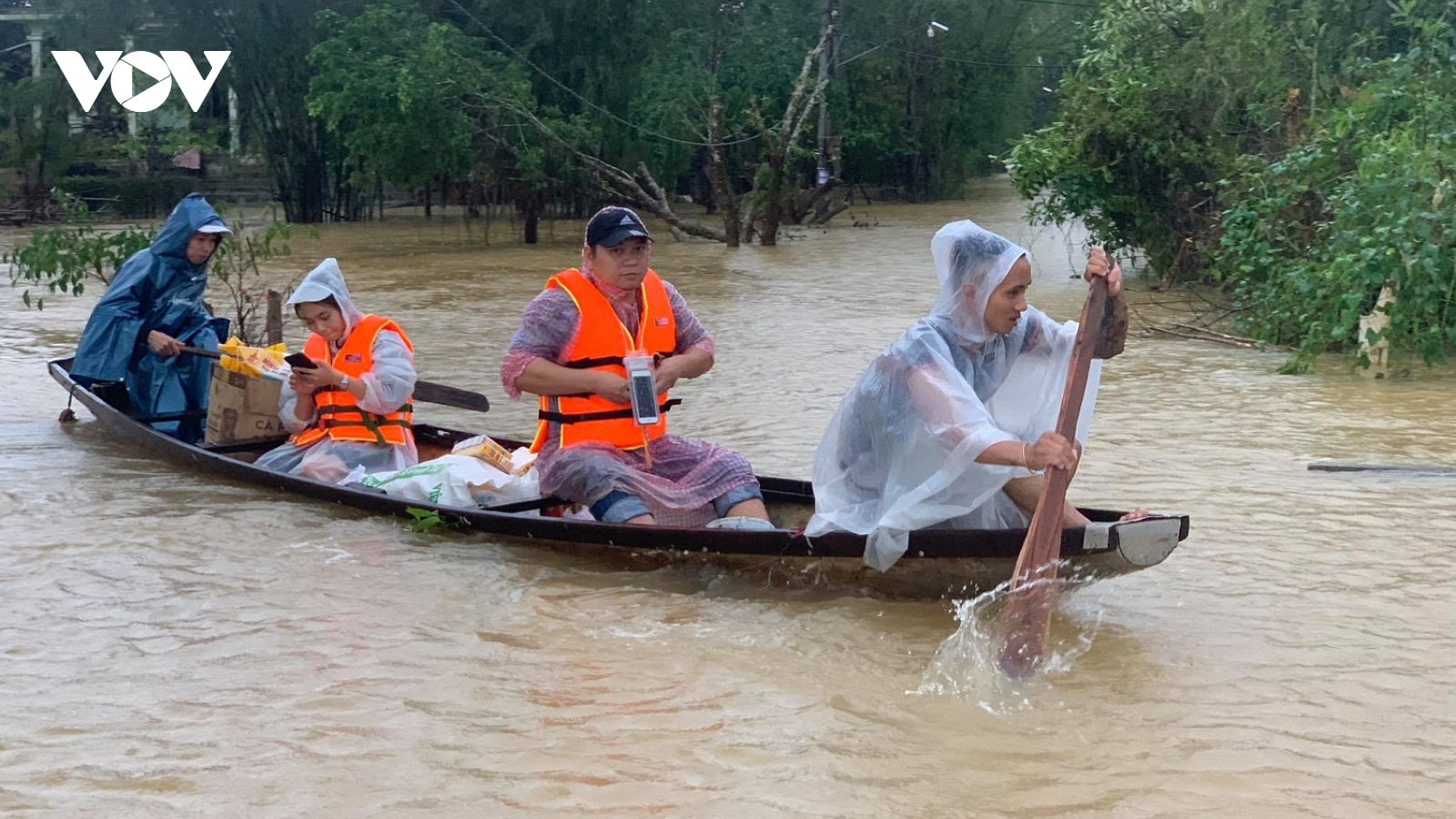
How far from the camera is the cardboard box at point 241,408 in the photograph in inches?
291

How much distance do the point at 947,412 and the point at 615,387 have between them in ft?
4.61

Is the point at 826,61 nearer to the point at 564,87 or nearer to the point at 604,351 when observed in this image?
the point at 564,87

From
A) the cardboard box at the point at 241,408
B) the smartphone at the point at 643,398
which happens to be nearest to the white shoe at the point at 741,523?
the smartphone at the point at 643,398

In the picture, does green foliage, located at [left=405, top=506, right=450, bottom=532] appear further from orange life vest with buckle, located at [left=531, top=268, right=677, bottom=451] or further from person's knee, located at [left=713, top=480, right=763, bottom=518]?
person's knee, located at [left=713, top=480, right=763, bottom=518]

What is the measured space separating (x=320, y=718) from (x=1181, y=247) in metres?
12.8

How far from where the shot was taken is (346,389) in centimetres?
651

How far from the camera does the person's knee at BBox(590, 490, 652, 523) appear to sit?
18.2 ft

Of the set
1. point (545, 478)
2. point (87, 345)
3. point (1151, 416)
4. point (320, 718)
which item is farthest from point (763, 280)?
point (320, 718)

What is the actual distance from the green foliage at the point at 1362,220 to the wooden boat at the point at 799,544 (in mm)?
5501

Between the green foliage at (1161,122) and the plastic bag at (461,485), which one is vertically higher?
the green foliage at (1161,122)

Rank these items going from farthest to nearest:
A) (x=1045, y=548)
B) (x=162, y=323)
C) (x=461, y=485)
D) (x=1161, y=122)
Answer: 1. (x=1161, y=122)
2. (x=162, y=323)
3. (x=461, y=485)
4. (x=1045, y=548)

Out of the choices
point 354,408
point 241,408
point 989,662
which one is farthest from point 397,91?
point 989,662

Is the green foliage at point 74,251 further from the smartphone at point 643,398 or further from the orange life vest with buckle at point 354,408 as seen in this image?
the smartphone at point 643,398

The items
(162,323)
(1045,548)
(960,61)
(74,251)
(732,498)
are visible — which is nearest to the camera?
(1045,548)
